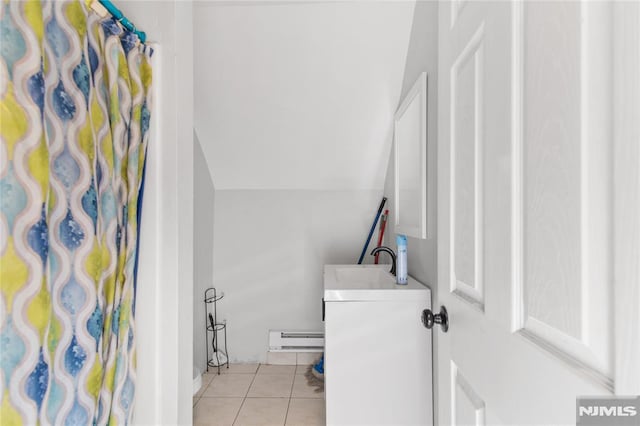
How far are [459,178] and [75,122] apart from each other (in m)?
0.97

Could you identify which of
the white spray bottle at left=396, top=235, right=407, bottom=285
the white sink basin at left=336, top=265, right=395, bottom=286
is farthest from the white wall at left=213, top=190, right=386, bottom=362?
the white spray bottle at left=396, top=235, right=407, bottom=285

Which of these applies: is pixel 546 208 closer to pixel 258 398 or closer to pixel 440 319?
pixel 440 319

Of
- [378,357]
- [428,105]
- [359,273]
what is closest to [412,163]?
[428,105]

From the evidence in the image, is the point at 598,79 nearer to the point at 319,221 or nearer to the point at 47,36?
the point at 47,36

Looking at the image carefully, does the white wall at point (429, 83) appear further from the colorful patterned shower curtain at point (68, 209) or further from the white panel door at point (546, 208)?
the colorful patterned shower curtain at point (68, 209)

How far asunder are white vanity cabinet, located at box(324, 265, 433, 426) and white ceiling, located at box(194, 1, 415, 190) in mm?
1237

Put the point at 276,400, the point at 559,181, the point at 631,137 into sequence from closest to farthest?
the point at 631,137 → the point at 559,181 → the point at 276,400

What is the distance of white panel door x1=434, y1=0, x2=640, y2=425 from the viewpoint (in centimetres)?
35

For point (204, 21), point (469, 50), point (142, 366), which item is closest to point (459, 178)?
point (469, 50)

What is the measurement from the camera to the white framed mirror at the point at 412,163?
151 centimetres

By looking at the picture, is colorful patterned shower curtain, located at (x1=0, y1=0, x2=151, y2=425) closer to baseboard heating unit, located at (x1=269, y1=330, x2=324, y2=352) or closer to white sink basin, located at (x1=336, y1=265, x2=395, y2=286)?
white sink basin, located at (x1=336, y1=265, x2=395, y2=286)

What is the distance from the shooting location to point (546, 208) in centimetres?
47

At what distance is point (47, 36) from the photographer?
838 millimetres

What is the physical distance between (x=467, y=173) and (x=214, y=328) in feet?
7.72
